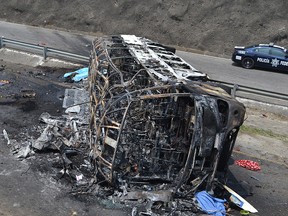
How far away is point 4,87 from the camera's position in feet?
46.3

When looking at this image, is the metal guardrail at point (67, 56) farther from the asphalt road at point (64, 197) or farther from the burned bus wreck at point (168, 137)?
the burned bus wreck at point (168, 137)

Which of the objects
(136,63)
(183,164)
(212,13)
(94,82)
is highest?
(212,13)

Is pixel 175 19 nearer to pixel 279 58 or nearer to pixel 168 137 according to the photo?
pixel 279 58

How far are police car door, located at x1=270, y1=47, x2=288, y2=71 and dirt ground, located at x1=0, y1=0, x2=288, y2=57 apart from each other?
4.56 metres

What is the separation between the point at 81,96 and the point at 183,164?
634 cm

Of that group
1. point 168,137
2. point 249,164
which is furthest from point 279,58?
point 168,137

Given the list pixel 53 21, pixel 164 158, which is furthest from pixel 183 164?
pixel 53 21

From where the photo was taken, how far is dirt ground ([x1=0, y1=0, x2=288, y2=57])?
25.4m

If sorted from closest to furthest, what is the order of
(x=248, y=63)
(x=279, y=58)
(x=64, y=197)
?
(x=64, y=197) < (x=279, y=58) < (x=248, y=63)

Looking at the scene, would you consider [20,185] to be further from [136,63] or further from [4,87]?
[4,87]

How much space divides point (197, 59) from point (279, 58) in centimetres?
500

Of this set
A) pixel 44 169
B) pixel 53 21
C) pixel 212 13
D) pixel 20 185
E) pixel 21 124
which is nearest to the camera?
pixel 20 185

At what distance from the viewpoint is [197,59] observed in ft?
75.6

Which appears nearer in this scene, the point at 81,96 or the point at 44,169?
the point at 44,169
